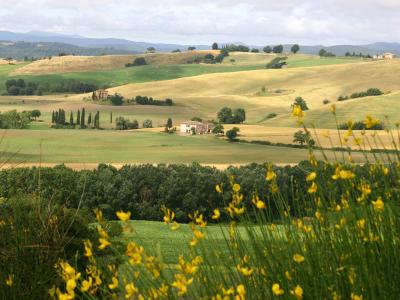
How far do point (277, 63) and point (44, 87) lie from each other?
A: 5569 cm

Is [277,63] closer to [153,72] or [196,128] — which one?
[153,72]

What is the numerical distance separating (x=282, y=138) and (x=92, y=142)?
22118 millimetres

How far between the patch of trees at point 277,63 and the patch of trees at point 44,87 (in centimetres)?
4300

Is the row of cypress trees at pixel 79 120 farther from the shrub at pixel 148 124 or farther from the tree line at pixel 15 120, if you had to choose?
the shrub at pixel 148 124

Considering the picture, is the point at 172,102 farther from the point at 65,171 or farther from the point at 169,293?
the point at 169,293

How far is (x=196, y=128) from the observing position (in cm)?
8512

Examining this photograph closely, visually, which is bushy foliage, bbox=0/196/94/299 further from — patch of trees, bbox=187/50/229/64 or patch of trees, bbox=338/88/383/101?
patch of trees, bbox=187/50/229/64

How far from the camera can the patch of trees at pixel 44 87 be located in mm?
129375

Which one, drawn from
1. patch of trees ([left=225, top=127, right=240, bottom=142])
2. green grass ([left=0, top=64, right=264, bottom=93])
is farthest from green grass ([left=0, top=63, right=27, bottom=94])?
patch of trees ([left=225, top=127, right=240, bottom=142])

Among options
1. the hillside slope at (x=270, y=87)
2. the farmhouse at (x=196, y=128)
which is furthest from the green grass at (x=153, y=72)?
the farmhouse at (x=196, y=128)

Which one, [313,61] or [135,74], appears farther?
[313,61]

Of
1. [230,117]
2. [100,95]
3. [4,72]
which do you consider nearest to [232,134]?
[230,117]

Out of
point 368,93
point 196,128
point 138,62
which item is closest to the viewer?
point 196,128

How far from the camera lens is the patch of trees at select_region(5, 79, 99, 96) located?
12938cm
